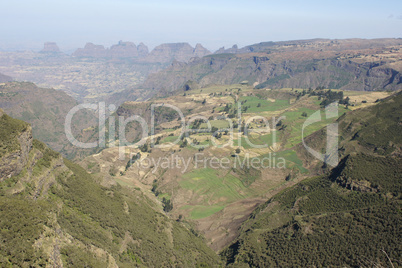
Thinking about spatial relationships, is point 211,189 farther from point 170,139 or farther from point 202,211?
point 170,139

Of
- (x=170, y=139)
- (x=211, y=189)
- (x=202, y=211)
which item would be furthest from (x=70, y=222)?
(x=170, y=139)

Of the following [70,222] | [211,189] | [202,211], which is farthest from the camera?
[211,189]

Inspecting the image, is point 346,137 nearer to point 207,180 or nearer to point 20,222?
point 207,180

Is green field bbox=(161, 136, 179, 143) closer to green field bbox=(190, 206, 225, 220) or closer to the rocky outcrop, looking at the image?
green field bbox=(190, 206, 225, 220)

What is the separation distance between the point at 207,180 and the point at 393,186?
69404mm

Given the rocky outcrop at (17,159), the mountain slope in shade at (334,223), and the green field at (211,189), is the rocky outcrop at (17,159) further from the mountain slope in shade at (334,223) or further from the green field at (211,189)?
the green field at (211,189)

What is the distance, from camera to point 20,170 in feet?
168

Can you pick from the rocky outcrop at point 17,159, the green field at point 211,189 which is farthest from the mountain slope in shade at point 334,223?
the rocky outcrop at point 17,159

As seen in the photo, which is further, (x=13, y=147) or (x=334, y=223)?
(x=334, y=223)

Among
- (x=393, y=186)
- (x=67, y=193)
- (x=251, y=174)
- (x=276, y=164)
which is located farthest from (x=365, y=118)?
(x=67, y=193)

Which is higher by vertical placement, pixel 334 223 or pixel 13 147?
pixel 13 147

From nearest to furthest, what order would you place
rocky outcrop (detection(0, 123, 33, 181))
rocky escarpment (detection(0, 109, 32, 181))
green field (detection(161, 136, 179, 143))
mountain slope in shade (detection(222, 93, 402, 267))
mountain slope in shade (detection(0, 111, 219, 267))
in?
mountain slope in shade (detection(0, 111, 219, 267)) → rocky outcrop (detection(0, 123, 33, 181)) → rocky escarpment (detection(0, 109, 32, 181)) → mountain slope in shade (detection(222, 93, 402, 267)) → green field (detection(161, 136, 179, 143))

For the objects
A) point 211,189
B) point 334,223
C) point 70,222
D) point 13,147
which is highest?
point 13,147

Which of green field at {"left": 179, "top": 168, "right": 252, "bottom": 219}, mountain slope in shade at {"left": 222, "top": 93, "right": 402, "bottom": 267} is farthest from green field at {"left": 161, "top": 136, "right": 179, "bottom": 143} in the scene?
mountain slope in shade at {"left": 222, "top": 93, "right": 402, "bottom": 267}
